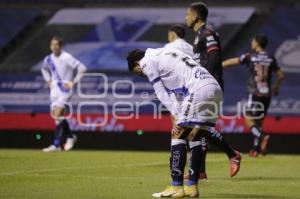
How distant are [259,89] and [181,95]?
836 centimetres

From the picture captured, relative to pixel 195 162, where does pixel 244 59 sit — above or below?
above

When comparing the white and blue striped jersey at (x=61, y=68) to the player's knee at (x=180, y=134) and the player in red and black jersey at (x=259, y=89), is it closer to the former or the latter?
the player in red and black jersey at (x=259, y=89)

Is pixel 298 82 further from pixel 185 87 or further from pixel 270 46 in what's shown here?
pixel 185 87

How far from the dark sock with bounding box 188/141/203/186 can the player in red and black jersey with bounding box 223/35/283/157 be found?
776 centimetres

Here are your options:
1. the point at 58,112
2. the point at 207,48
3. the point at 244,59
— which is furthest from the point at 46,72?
the point at 207,48

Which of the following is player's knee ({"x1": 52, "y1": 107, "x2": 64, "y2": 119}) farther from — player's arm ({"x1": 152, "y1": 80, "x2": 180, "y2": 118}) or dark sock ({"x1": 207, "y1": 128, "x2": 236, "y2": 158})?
player's arm ({"x1": 152, "y1": 80, "x2": 180, "y2": 118})

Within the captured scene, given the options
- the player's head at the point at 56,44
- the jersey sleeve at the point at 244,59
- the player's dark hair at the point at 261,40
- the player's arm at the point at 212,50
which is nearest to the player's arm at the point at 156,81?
the player's arm at the point at 212,50

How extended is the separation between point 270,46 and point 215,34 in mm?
10854

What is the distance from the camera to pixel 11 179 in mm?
11383

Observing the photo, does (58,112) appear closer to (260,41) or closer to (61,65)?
(61,65)

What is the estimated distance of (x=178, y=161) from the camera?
31.0 feet

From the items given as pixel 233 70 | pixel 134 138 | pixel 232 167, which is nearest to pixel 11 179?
pixel 232 167

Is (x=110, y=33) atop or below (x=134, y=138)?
atop

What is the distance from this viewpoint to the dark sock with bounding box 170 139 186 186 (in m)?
9.41
